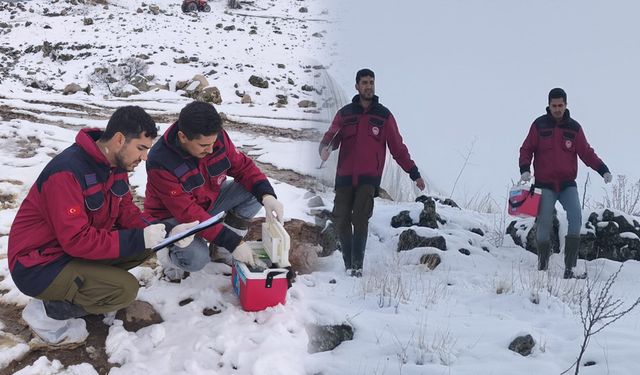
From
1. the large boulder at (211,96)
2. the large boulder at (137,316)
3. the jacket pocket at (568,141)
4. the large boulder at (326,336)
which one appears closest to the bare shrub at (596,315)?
the large boulder at (326,336)

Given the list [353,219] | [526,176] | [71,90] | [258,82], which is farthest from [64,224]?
[258,82]

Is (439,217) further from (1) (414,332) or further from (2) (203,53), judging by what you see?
(2) (203,53)

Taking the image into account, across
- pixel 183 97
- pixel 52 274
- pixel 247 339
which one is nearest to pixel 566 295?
pixel 247 339

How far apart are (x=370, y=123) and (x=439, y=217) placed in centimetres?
214

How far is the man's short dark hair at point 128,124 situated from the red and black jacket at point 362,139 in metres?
1.65

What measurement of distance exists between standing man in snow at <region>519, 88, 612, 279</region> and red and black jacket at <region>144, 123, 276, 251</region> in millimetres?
2514

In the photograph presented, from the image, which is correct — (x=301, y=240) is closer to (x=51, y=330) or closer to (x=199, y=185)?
(x=199, y=185)

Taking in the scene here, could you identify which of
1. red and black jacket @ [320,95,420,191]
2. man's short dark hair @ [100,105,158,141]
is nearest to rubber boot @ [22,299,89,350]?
man's short dark hair @ [100,105,158,141]

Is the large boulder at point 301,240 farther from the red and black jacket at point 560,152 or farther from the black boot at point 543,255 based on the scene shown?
the red and black jacket at point 560,152

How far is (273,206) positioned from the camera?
10.6 feet

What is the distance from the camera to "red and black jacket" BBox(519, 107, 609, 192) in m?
4.54

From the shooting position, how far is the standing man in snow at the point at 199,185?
9.54ft

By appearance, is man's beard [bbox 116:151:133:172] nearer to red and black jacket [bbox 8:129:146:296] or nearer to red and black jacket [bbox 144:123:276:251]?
red and black jacket [bbox 8:129:146:296]

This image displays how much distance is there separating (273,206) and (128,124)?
98 centimetres
